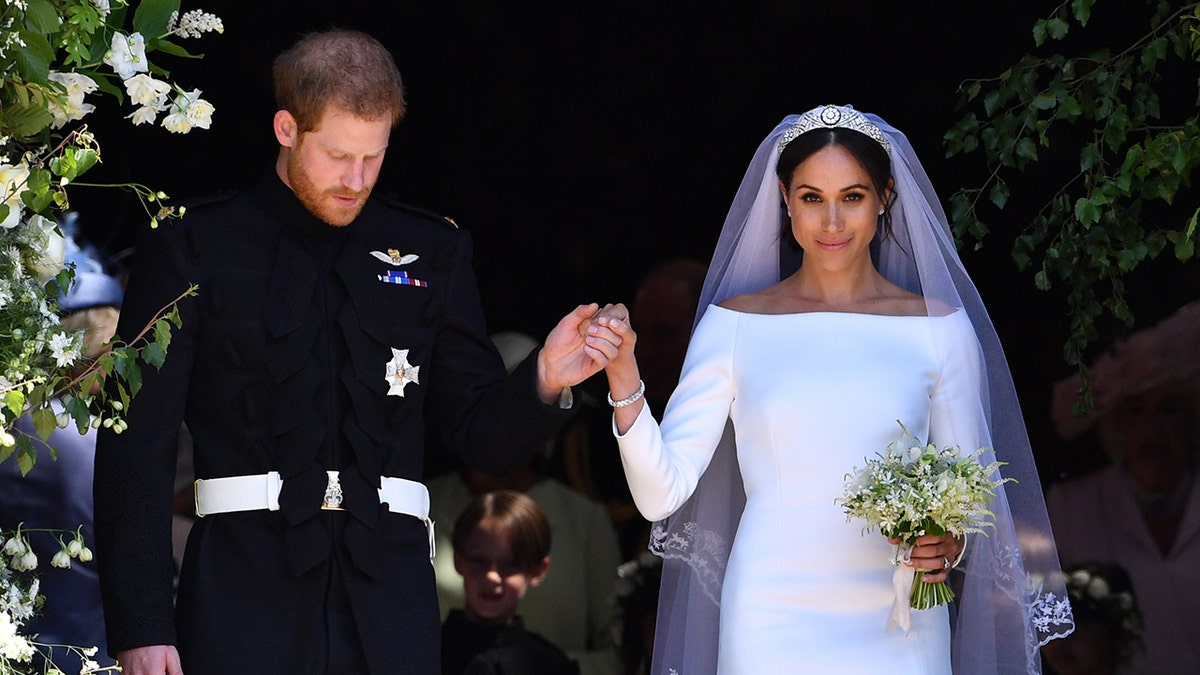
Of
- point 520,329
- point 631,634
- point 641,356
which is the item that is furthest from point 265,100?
point 631,634

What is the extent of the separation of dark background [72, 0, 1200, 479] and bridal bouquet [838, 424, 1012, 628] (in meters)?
1.86

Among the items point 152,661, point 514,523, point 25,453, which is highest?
point 514,523

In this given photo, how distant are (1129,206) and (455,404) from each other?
2004 mm

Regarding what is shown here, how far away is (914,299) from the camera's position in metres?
4.22

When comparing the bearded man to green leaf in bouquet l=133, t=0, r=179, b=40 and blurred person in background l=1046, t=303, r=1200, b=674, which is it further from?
blurred person in background l=1046, t=303, r=1200, b=674

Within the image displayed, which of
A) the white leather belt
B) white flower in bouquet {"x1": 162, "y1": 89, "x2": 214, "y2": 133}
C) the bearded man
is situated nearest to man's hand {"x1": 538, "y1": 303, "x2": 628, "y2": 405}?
the bearded man

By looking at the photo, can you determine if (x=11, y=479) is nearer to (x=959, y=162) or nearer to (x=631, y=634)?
(x=631, y=634)

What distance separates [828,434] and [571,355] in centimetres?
69

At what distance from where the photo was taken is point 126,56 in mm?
3094

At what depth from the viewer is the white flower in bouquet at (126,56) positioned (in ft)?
10.1

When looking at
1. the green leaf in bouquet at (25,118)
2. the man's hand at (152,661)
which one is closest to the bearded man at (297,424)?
the man's hand at (152,661)

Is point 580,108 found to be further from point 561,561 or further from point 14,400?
point 14,400

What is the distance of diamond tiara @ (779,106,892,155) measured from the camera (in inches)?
165

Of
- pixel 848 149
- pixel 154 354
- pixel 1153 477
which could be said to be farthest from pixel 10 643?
pixel 1153 477
